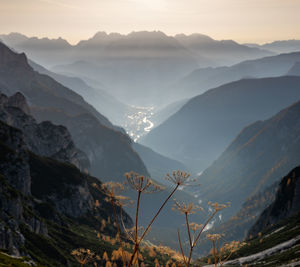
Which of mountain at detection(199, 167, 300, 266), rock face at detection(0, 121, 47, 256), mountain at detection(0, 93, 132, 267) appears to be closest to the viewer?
rock face at detection(0, 121, 47, 256)

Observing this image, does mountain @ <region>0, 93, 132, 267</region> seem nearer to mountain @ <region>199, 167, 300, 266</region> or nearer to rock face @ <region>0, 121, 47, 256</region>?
rock face @ <region>0, 121, 47, 256</region>

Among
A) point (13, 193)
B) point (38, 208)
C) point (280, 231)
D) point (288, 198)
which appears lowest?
point (280, 231)

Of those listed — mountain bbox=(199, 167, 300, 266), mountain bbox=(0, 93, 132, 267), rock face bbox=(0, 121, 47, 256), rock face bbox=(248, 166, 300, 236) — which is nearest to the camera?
rock face bbox=(0, 121, 47, 256)

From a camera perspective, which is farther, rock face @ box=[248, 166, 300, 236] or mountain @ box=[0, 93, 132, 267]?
rock face @ box=[248, 166, 300, 236]

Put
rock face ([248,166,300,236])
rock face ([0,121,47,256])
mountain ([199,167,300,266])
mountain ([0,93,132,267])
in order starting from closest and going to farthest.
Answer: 1. rock face ([0,121,47,256])
2. mountain ([0,93,132,267])
3. mountain ([199,167,300,266])
4. rock face ([248,166,300,236])

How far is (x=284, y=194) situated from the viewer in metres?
189

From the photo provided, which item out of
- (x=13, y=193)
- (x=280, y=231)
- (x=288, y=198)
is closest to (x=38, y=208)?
(x=13, y=193)

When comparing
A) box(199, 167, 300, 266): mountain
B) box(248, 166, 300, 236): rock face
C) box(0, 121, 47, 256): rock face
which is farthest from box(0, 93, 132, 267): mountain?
box(248, 166, 300, 236): rock face

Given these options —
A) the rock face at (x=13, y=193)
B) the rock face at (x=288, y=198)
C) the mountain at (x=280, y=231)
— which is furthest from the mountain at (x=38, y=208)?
the rock face at (x=288, y=198)

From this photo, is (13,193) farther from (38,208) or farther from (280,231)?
(280,231)

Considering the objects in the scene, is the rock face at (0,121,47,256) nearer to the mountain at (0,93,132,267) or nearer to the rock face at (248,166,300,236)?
the mountain at (0,93,132,267)

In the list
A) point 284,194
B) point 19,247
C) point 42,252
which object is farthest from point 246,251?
point 19,247

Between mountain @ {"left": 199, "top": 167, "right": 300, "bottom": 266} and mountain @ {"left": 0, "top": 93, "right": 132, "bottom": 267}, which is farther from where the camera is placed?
mountain @ {"left": 199, "top": 167, "right": 300, "bottom": 266}

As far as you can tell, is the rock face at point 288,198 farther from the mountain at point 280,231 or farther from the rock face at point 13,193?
the rock face at point 13,193
